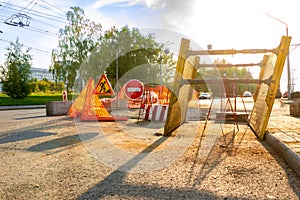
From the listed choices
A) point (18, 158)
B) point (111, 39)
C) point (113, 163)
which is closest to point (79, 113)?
point (18, 158)

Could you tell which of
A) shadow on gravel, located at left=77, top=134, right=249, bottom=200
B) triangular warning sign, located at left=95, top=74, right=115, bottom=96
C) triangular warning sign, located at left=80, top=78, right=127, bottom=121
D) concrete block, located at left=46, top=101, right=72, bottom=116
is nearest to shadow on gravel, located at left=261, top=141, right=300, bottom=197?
shadow on gravel, located at left=77, top=134, right=249, bottom=200

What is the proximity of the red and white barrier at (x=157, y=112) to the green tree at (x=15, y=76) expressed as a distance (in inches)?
1152

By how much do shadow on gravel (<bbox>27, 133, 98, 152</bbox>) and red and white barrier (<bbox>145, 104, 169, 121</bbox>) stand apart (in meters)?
4.13

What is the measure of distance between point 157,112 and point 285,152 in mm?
7022

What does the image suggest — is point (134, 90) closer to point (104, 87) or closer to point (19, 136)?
point (104, 87)

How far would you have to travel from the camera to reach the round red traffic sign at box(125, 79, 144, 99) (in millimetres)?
19672

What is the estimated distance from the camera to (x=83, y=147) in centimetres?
573

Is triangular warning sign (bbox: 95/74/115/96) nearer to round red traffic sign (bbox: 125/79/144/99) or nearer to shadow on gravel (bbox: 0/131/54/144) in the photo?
shadow on gravel (bbox: 0/131/54/144)

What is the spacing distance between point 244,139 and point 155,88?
42.3 feet

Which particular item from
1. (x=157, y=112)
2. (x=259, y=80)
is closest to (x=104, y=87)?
(x=157, y=112)

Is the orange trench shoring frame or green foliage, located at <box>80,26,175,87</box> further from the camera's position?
green foliage, located at <box>80,26,175,87</box>

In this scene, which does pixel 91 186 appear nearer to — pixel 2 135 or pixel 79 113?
pixel 2 135

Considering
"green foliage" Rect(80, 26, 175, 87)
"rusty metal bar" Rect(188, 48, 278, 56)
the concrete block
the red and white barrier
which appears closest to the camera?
"rusty metal bar" Rect(188, 48, 278, 56)

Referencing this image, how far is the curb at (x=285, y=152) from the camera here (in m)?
3.79
